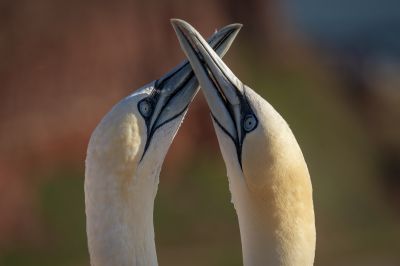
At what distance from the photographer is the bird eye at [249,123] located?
169 inches

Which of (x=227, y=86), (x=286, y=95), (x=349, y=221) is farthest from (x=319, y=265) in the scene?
(x=227, y=86)

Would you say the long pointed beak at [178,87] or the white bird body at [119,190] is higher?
the long pointed beak at [178,87]

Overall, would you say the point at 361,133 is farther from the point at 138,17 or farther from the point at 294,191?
the point at 294,191

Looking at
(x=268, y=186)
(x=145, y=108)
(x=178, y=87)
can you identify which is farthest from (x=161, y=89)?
(x=268, y=186)

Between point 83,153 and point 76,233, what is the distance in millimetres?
1095

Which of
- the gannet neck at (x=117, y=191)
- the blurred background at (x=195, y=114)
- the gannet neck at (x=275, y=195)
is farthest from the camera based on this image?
the blurred background at (x=195, y=114)

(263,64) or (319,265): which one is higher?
(263,64)

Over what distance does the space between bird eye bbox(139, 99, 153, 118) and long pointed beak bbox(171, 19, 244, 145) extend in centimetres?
28

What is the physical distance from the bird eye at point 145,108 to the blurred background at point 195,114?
778cm

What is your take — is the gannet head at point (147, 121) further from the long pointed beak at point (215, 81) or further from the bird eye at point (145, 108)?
the long pointed beak at point (215, 81)

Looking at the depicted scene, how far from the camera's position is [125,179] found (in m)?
4.36

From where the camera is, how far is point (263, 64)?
14.5 metres

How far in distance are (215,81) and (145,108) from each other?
1.23 ft

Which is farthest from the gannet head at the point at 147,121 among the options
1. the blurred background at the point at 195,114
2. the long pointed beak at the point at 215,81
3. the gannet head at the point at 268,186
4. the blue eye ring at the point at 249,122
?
the blurred background at the point at 195,114
